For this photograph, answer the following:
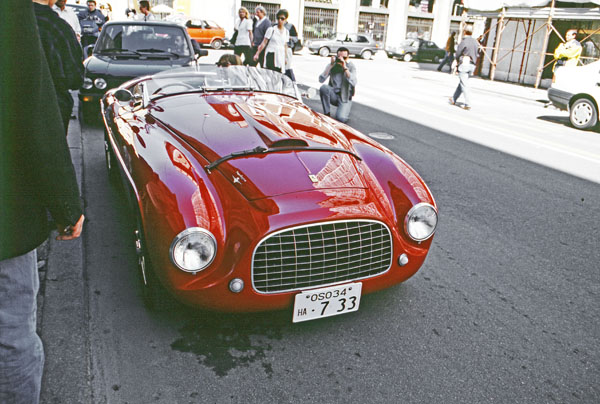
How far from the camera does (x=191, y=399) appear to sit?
2465 millimetres

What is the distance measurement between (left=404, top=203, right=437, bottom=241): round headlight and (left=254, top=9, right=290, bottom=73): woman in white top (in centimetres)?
867

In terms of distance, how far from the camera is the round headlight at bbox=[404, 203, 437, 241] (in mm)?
3104

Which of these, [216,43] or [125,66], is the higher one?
[125,66]

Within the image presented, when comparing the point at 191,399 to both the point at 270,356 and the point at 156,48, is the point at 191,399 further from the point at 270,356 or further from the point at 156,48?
the point at 156,48

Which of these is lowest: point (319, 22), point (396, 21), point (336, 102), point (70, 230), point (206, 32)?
point (336, 102)

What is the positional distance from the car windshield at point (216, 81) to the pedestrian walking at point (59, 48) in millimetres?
693

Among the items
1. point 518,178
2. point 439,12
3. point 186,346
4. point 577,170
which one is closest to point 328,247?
point 186,346

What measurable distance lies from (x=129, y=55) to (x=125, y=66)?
0.45m

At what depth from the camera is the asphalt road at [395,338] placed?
8.50 ft

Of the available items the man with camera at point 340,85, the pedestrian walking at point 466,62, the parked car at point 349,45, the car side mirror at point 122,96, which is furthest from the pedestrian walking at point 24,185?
the parked car at point 349,45

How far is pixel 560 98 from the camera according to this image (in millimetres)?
11211

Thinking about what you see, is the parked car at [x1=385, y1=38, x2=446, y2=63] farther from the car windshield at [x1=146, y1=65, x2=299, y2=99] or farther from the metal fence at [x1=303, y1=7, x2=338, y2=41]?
the car windshield at [x1=146, y1=65, x2=299, y2=99]

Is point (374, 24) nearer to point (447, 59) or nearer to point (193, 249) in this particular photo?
point (447, 59)

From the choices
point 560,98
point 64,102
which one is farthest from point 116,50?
point 560,98
